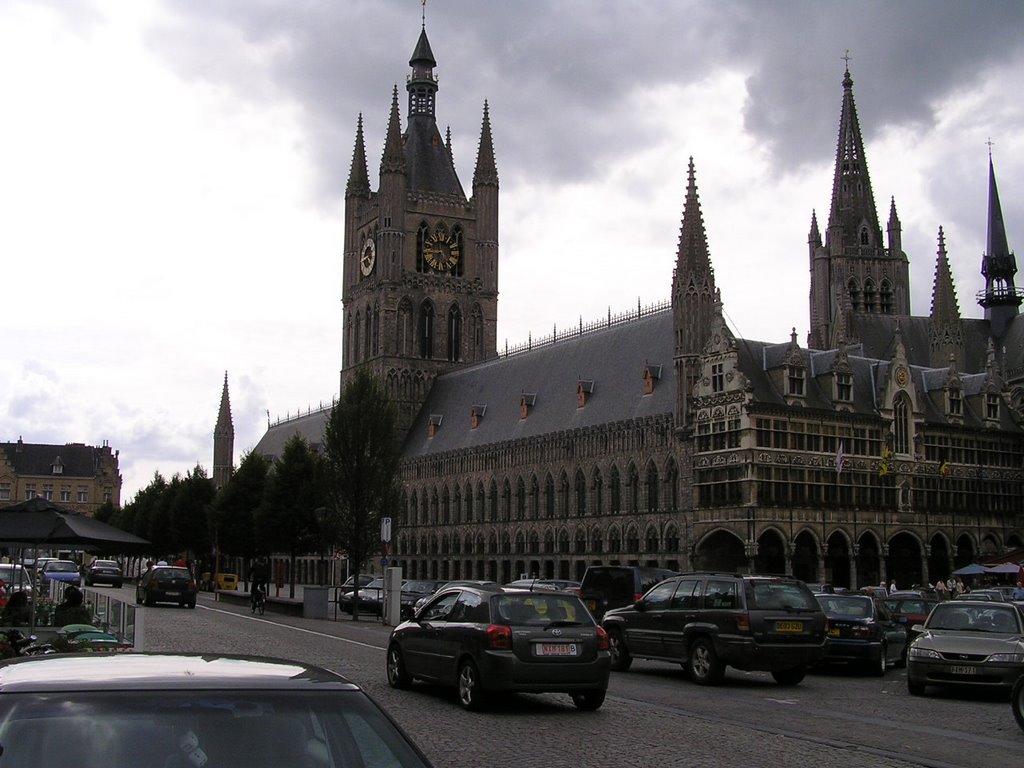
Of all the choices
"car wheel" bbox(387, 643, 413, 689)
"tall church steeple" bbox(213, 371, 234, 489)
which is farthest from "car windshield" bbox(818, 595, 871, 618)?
"tall church steeple" bbox(213, 371, 234, 489)

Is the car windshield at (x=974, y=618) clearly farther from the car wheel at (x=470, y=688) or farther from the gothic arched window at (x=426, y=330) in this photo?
the gothic arched window at (x=426, y=330)

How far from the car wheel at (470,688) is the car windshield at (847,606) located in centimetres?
1061

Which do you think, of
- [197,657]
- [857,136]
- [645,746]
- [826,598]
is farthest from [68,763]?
[857,136]

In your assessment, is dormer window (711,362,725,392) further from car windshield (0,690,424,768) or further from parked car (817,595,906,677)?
car windshield (0,690,424,768)

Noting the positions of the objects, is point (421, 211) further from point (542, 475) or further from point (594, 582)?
point (594, 582)

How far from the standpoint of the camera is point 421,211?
335 feet

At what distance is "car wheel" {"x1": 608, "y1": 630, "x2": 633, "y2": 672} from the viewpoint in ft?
77.2

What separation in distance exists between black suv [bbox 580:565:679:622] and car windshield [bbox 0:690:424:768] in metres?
26.6

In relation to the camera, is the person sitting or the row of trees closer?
the person sitting

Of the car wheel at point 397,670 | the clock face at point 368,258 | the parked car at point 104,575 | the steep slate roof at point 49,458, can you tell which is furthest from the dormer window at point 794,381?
the steep slate roof at point 49,458

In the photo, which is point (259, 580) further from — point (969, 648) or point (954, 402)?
point (954, 402)

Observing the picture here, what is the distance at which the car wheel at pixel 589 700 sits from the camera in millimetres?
16859

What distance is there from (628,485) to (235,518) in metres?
22.5

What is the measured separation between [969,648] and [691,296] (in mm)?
46407
